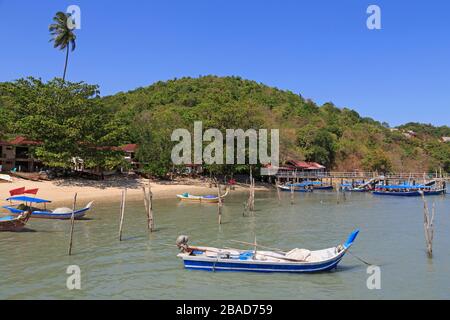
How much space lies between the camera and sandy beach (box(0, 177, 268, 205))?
43094 millimetres

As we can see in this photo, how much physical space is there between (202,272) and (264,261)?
8.58ft

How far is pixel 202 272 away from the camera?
693 inches

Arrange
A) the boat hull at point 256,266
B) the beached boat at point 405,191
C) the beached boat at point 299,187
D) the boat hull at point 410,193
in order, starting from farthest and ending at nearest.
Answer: the beached boat at point 299,187, the beached boat at point 405,191, the boat hull at point 410,193, the boat hull at point 256,266

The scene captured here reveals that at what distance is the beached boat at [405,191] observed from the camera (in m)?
60.2

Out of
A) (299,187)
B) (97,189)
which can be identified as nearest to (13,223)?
(97,189)

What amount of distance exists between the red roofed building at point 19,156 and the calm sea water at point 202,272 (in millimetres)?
23869

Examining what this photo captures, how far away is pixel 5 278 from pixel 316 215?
87.2ft

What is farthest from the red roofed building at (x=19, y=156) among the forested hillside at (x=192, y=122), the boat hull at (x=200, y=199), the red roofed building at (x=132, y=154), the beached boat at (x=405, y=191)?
the beached boat at (x=405, y=191)

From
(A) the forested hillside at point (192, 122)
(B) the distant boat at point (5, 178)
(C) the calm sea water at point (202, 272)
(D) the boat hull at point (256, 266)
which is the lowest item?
(C) the calm sea water at point (202, 272)

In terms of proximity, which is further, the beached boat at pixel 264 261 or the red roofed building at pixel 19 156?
the red roofed building at pixel 19 156

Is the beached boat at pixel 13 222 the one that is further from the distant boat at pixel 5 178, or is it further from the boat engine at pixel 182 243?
the distant boat at pixel 5 178

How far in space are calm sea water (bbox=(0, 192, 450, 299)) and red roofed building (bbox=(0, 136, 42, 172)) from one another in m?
23.9
